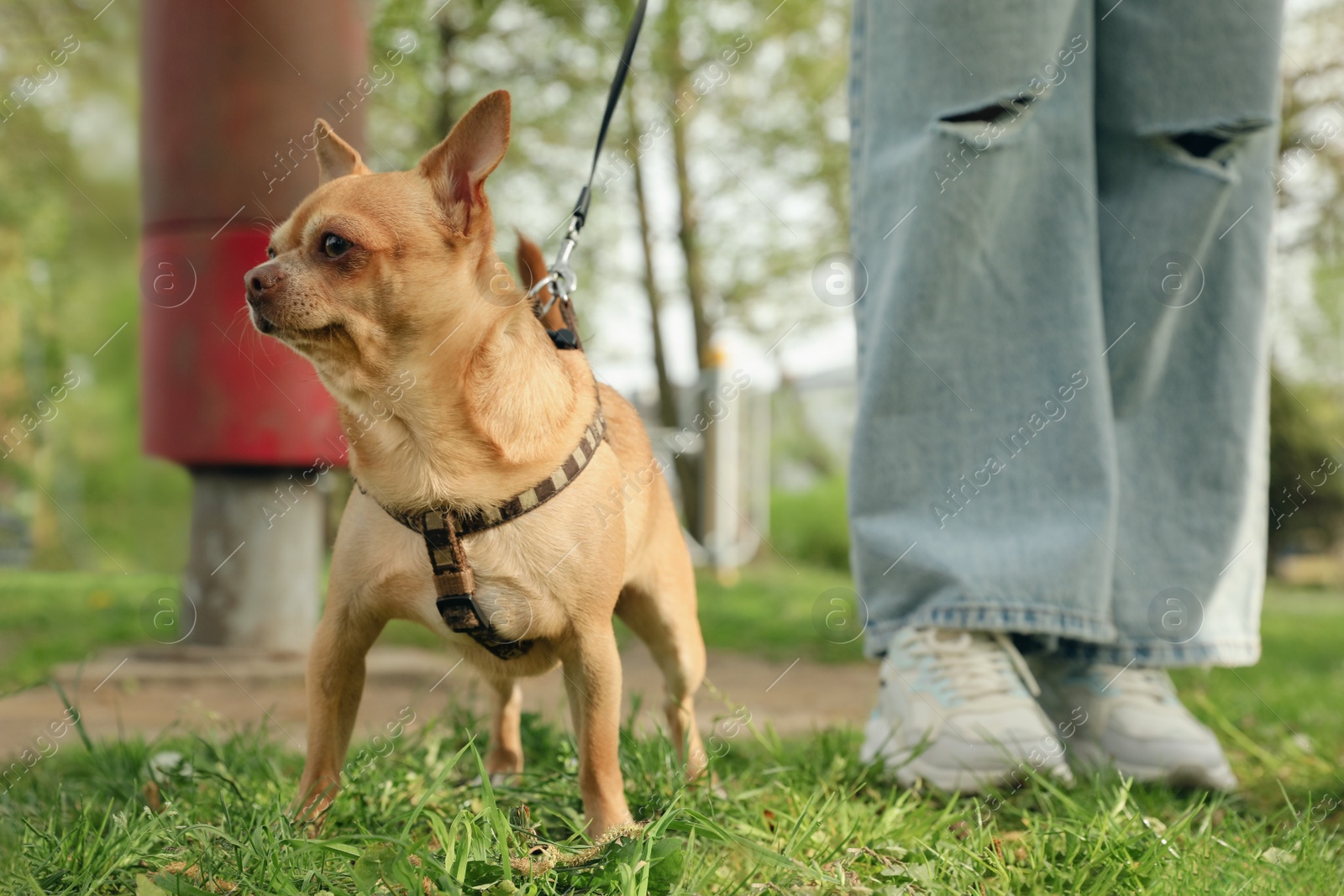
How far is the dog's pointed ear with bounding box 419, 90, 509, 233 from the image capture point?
5.31ft

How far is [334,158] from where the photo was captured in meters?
1.93

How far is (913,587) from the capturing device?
2092 mm

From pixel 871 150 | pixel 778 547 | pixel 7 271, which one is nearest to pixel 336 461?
pixel 871 150

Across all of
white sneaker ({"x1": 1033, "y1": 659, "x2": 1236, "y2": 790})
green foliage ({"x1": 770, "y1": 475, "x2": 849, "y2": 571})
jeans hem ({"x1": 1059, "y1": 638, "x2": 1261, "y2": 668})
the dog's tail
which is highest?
the dog's tail

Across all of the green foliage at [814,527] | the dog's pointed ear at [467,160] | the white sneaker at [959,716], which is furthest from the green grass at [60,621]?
the green foliage at [814,527]

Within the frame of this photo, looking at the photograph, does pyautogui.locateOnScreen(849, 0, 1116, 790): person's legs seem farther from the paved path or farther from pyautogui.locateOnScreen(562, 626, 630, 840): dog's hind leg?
the paved path

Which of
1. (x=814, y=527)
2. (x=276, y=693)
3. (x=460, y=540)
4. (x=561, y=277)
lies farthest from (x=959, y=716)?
(x=814, y=527)

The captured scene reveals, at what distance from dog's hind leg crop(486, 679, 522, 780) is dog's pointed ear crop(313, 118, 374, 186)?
1.05 m

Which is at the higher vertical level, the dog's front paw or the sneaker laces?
the dog's front paw

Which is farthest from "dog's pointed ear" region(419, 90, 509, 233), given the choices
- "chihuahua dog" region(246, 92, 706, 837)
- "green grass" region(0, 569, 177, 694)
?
"green grass" region(0, 569, 177, 694)

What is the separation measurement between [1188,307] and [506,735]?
1.78 m

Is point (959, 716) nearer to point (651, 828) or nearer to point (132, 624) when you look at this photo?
point (651, 828)

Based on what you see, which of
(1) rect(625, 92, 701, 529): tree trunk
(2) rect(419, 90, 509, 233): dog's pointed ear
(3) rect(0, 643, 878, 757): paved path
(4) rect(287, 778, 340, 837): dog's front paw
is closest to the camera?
(4) rect(287, 778, 340, 837): dog's front paw

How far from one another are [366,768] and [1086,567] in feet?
4.65
